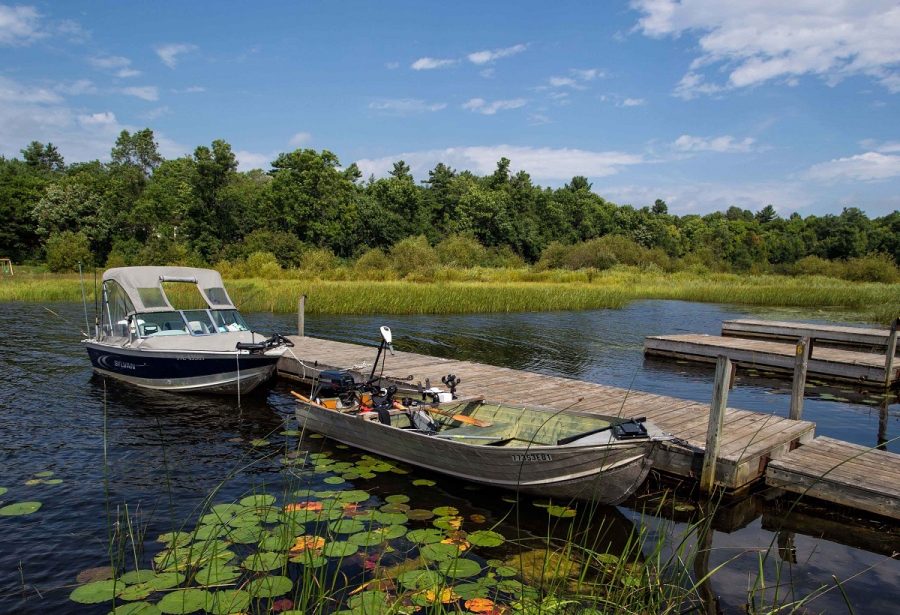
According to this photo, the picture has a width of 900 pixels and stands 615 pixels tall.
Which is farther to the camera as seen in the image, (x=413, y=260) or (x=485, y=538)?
(x=413, y=260)

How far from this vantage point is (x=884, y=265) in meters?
54.7

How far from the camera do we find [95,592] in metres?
5.40

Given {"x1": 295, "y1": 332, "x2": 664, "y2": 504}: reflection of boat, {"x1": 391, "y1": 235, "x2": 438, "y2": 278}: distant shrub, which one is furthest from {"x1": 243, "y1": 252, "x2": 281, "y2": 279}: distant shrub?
{"x1": 295, "y1": 332, "x2": 664, "y2": 504}: reflection of boat

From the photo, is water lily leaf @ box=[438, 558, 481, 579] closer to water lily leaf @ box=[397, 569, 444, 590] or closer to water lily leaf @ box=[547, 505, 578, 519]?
water lily leaf @ box=[397, 569, 444, 590]

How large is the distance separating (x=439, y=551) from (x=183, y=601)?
2.46m

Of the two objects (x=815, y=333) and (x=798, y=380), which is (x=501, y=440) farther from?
(x=815, y=333)

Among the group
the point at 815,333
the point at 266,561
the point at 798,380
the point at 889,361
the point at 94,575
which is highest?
the point at 798,380

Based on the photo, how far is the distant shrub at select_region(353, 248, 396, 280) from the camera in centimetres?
4434

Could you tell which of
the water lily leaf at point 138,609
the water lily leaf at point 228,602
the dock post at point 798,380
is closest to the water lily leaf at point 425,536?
the water lily leaf at point 228,602

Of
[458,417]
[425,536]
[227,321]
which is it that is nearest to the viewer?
[425,536]

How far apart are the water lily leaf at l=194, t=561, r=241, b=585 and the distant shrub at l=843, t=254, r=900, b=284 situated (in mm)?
63740

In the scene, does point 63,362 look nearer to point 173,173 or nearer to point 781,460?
point 781,460

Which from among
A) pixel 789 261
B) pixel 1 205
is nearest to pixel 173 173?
pixel 1 205

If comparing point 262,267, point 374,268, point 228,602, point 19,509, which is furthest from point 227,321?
point 374,268
